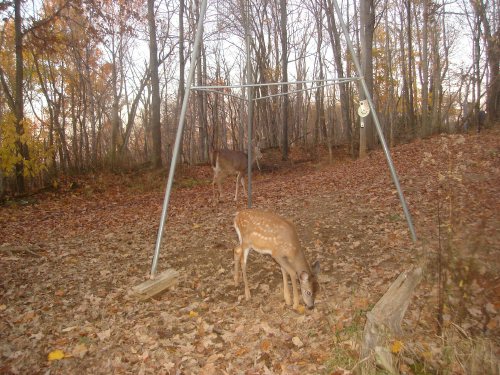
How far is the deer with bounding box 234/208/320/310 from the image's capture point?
4211mm

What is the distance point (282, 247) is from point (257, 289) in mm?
875

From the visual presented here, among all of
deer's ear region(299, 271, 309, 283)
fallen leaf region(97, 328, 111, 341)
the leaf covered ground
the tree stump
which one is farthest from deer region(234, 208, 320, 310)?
fallen leaf region(97, 328, 111, 341)

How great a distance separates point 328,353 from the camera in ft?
11.4

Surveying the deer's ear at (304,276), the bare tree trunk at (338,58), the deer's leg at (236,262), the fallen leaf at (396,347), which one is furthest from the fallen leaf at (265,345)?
the bare tree trunk at (338,58)

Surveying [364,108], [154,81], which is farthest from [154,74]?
[364,108]

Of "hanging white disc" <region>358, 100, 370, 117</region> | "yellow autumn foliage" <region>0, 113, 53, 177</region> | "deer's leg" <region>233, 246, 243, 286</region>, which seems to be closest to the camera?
"deer's leg" <region>233, 246, 243, 286</region>

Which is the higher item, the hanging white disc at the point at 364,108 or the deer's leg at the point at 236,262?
the hanging white disc at the point at 364,108

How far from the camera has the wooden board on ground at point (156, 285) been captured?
481 centimetres

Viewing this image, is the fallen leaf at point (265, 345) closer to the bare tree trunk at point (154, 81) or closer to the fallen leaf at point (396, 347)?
the fallen leaf at point (396, 347)

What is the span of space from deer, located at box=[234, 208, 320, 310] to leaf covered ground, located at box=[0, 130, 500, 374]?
263 mm

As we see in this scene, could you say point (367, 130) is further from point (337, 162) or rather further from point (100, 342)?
point (100, 342)

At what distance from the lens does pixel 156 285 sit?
494cm

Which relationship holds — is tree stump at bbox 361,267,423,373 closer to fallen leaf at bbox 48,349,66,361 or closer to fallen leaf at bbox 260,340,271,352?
fallen leaf at bbox 260,340,271,352

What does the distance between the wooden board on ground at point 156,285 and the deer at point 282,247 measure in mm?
1014
